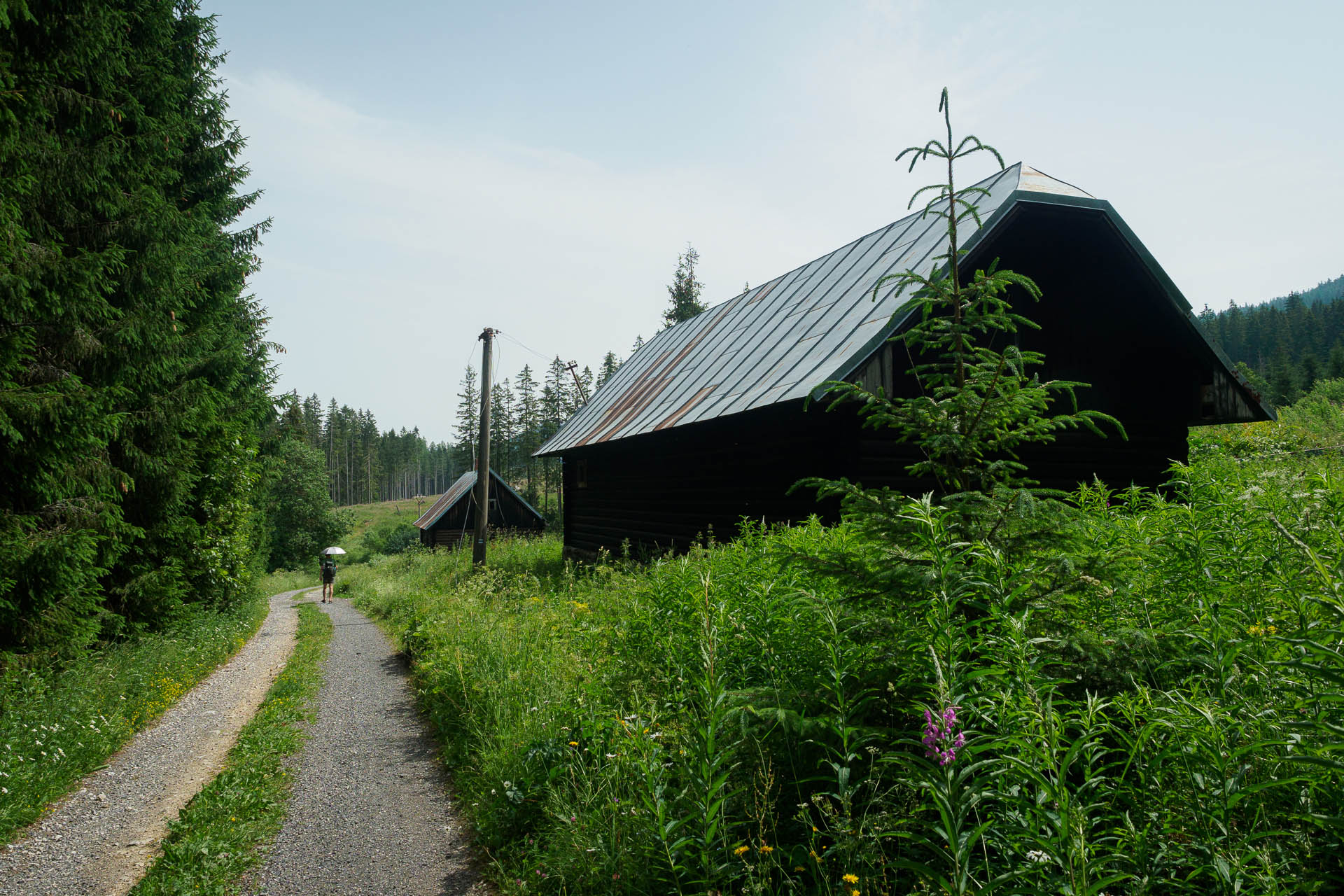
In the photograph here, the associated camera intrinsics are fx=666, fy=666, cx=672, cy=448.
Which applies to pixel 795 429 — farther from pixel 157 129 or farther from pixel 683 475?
pixel 157 129

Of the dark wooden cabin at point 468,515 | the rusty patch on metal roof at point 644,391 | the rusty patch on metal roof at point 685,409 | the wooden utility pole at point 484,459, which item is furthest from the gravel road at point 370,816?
the dark wooden cabin at point 468,515

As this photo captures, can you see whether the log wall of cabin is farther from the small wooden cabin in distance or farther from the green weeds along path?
the green weeds along path

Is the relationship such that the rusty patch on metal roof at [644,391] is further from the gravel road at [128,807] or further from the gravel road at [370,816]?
the gravel road at [128,807]

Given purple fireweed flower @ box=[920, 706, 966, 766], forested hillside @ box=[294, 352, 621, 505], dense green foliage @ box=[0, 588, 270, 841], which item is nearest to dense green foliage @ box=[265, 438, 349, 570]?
forested hillside @ box=[294, 352, 621, 505]

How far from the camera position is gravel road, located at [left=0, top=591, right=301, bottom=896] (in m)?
4.45

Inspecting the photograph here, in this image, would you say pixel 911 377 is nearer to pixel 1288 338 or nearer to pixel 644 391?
pixel 644 391

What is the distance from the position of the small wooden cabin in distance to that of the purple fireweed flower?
5.91 metres

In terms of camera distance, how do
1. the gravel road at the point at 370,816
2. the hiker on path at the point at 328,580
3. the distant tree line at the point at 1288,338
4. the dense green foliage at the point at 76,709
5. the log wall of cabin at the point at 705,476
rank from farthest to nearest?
the distant tree line at the point at 1288,338 < the hiker on path at the point at 328,580 < the log wall of cabin at the point at 705,476 < the dense green foliage at the point at 76,709 < the gravel road at the point at 370,816

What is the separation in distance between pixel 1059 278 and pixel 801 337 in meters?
4.08

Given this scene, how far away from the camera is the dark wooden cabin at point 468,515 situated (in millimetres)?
40156

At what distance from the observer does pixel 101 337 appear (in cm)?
874

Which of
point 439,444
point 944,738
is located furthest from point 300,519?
point 439,444

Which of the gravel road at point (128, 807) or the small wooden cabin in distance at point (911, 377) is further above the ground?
the small wooden cabin in distance at point (911, 377)

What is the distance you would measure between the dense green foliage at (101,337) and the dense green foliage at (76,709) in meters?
0.46
